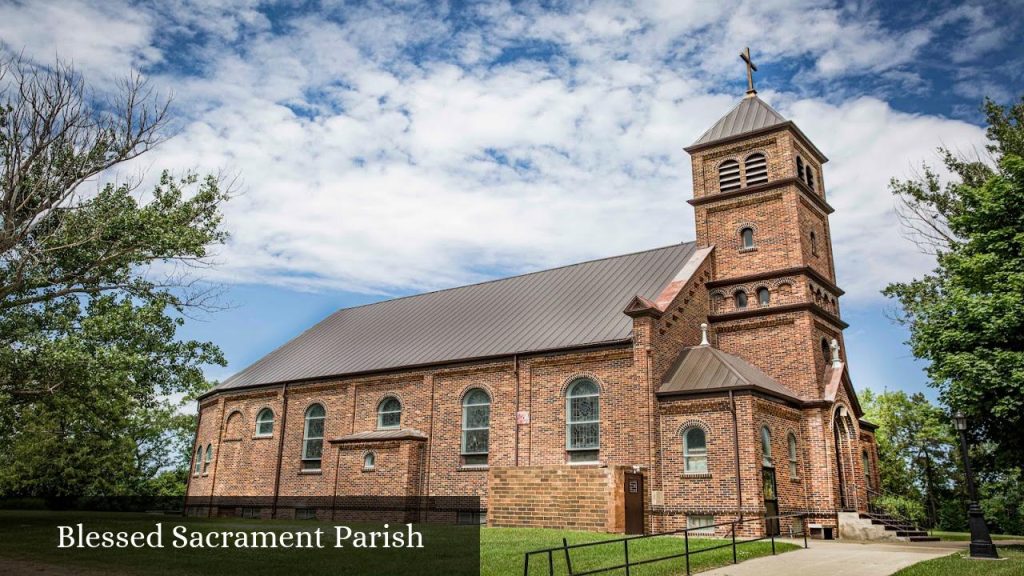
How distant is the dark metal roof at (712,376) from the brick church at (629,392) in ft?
0.27

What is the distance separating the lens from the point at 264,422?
32375mm

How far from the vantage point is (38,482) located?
3759 centimetres

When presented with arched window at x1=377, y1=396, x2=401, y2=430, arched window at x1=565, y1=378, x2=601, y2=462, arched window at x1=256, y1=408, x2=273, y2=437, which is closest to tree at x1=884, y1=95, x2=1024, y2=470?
arched window at x1=565, y1=378, x2=601, y2=462

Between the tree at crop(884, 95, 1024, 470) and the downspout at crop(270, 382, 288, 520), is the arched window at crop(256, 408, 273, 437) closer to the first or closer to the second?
the downspout at crop(270, 382, 288, 520)

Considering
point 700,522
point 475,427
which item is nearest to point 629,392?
point 700,522

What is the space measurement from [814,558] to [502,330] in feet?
48.8

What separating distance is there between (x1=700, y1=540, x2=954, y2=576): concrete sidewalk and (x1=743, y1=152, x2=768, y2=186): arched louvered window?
43.2 feet

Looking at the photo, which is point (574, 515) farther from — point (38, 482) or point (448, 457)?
point (38, 482)

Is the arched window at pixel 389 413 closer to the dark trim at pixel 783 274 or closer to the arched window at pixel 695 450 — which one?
the arched window at pixel 695 450

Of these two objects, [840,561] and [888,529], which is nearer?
[840,561]

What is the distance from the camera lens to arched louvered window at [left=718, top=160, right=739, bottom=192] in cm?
2742

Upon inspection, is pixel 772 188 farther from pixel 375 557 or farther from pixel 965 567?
pixel 375 557

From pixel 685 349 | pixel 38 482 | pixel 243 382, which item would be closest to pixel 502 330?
pixel 685 349

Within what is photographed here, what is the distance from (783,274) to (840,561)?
12.0 m
